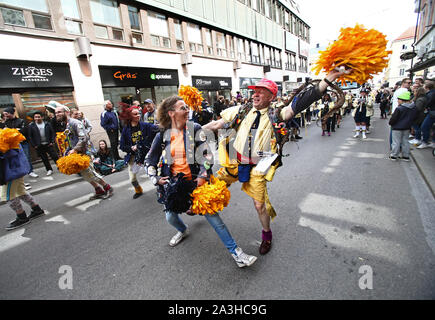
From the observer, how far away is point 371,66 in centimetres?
176

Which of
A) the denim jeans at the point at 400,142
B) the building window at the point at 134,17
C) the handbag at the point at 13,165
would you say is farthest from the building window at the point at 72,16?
the denim jeans at the point at 400,142

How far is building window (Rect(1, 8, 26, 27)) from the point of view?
25.9ft

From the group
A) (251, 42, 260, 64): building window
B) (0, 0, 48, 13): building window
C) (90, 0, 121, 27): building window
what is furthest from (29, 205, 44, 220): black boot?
(251, 42, 260, 64): building window

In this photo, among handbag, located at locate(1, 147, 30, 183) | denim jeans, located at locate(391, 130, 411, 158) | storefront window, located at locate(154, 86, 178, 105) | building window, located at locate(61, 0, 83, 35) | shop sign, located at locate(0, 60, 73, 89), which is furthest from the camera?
Answer: storefront window, located at locate(154, 86, 178, 105)

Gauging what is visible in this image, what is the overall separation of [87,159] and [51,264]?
2.12 m

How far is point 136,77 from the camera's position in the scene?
1195 cm

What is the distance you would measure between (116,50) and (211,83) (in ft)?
25.0

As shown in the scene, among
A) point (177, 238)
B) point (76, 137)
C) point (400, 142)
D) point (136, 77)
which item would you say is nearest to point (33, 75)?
point (136, 77)

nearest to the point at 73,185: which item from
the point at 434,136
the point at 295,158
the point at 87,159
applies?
the point at 87,159

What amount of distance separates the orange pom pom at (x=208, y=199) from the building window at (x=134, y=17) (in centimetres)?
1328

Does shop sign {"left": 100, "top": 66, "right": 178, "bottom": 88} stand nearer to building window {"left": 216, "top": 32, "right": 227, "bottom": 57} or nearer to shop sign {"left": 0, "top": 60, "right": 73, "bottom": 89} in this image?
shop sign {"left": 0, "top": 60, "right": 73, "bottom": 89}

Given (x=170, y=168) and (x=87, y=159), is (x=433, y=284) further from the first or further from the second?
(x=87, y=159)

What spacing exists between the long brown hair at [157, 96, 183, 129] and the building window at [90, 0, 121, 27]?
11.4 metres

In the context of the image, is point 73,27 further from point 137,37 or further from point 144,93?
point 144,93
